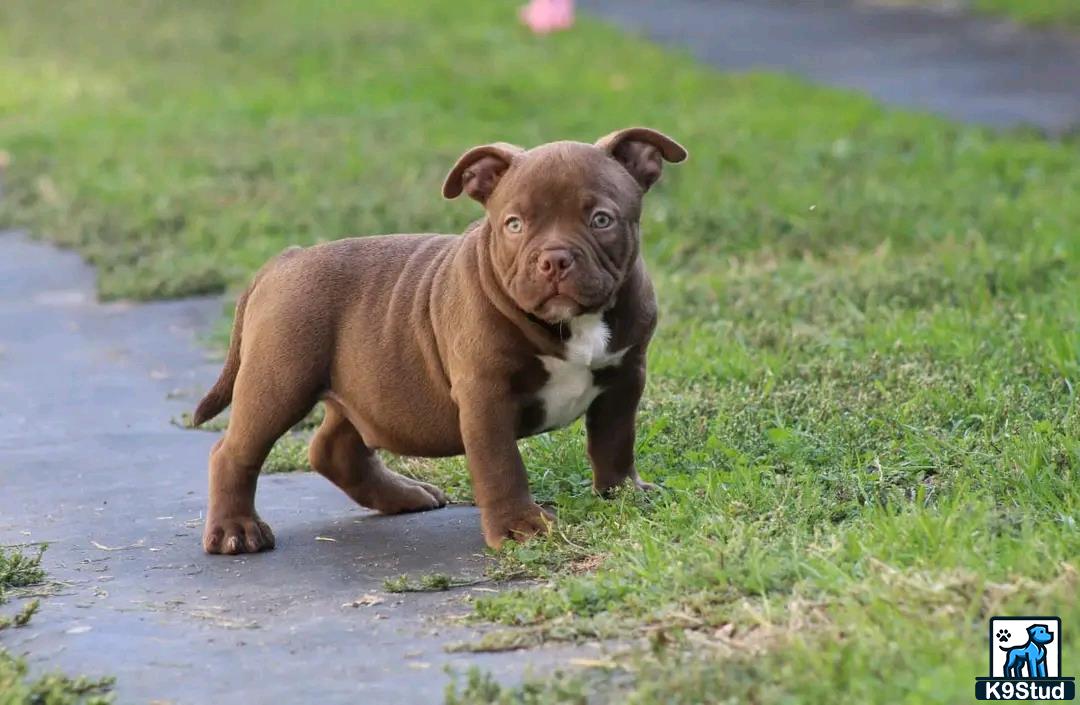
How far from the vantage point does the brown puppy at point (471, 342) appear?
17.8 feet

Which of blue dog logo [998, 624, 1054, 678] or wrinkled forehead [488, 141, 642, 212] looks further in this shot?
wrinkled forehead [488, 141, 642, 212]

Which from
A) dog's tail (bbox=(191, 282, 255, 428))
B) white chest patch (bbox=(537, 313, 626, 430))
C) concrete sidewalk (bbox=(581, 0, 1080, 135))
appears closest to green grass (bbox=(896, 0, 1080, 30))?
concrete sidewalk (bbox=(581, 0, 1080, 135))

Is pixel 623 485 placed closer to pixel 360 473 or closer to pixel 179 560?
pixel 360 473

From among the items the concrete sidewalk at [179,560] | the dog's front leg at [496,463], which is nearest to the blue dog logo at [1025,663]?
the concrete sidewalk at [179,560]

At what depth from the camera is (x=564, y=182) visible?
5.42 m

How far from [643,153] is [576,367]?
2.38 feet

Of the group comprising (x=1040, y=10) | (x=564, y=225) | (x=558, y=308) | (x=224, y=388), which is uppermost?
(x=1040, y=10)

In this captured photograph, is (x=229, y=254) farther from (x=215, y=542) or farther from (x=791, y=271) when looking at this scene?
(x=215, y=542)

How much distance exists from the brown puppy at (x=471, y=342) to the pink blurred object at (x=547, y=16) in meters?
12.4

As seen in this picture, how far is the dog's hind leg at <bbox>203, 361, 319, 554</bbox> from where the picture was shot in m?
5.90

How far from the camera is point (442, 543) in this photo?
5.83 meters

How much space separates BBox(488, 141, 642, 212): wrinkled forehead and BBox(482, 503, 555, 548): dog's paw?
918 millimetres

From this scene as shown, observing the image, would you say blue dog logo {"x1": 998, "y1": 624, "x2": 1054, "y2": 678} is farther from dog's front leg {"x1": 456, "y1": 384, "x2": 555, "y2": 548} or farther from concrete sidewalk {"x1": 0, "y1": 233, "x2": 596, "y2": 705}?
dog's front leg {"x1": 456, "y1": 384, "x2": 555, "y2": 548}

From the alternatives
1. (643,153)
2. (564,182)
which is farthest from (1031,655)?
(643,153)
